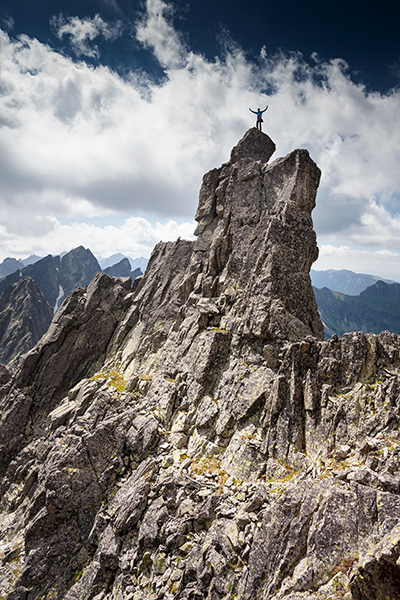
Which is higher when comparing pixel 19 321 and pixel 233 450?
pixel 19 321

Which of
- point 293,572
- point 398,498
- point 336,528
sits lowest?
point 293,572

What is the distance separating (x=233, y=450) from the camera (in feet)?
82.7

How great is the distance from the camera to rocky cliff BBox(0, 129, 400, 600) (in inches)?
622

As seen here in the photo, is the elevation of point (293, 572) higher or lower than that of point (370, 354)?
lower

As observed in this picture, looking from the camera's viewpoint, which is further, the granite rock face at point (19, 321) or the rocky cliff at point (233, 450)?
the granite rock face at point (19, 321)

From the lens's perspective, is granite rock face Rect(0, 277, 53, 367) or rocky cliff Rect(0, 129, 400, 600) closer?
rocky cliff Rect(0, 129, 400, 600)

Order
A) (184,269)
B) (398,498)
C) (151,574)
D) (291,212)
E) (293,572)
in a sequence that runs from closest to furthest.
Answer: (398,498) < (293,572) < (151,574) < (291,212) < (184,269)

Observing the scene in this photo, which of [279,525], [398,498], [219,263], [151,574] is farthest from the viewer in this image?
[219,263]

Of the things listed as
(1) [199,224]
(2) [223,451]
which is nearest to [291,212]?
(1) [199,224]

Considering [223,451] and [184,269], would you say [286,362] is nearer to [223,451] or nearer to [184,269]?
[223,451]

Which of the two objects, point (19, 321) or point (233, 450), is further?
point (19, 321)

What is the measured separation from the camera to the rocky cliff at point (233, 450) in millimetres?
15797

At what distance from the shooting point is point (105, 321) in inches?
2512

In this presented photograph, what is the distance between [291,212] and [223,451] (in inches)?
1214
